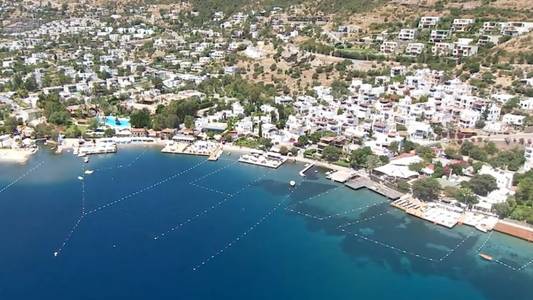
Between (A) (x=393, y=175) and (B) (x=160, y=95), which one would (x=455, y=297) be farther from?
(B) (x=160, y=95)

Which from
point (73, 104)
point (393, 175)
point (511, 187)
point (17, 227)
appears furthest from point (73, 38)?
point (511, 187)

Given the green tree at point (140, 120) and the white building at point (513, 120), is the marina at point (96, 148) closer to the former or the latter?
the green tree at point (140, 120)

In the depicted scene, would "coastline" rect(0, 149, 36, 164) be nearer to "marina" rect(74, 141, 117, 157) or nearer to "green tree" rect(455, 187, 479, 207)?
"marina" rect(74, 141, 117, 157)

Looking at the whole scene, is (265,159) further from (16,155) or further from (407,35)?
(407,35)

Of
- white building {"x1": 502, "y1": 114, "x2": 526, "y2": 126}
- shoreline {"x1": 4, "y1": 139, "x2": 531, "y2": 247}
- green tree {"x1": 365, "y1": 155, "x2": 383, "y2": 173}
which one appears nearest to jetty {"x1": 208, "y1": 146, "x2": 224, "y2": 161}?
shoreline {"x1": 4, "y1": 139, "x2": 531, "y2": 247}

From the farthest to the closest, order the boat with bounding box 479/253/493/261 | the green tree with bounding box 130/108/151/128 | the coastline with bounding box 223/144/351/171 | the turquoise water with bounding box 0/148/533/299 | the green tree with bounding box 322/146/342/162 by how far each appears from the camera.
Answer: the green tree with bounding box 130/108/151/128, the green tree with bounding box 322/146/342/162, the coastline with bounding box 223/144/351/171, the boat with bounding box 479/253/493/261, the turquoise water with bounding box 0/148/533/299

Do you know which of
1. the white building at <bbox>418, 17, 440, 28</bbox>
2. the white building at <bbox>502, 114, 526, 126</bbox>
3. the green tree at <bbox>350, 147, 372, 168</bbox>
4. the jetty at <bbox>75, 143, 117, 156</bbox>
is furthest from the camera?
the white building at <bbox>418, 17, 440, 28</bbox>

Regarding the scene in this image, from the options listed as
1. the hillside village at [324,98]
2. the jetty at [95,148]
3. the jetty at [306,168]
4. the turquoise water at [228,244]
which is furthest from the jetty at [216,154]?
the jetty at [95,148]
